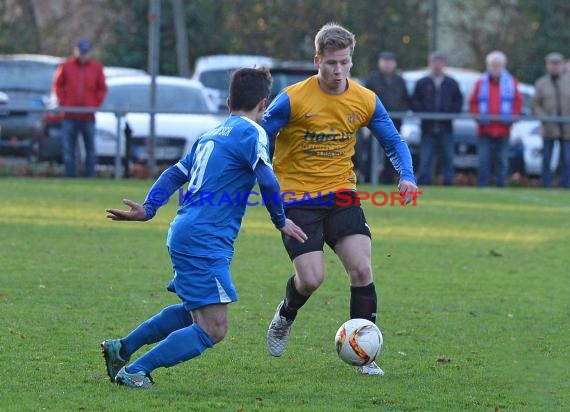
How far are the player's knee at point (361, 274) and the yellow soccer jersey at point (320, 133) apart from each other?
48 cm

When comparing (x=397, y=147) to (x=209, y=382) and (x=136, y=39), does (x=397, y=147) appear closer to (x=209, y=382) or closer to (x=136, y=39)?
(x=209, y=382)

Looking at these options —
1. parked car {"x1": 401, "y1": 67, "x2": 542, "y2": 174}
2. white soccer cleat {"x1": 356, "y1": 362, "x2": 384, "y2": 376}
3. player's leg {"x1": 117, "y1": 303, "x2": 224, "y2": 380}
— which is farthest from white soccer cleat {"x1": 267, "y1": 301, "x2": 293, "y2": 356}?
parked car {"x1": 401, "y1": 67, "x2": 542, "y2": 174}

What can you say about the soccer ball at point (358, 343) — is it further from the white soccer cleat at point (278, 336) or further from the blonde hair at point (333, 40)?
the blonde hair at point (333, 40)

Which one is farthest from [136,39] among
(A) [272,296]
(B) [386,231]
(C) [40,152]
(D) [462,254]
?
(A) [272,296]

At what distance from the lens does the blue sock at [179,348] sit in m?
6.30

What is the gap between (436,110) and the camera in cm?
2078

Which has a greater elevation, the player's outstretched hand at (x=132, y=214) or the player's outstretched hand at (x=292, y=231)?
the player's outstretched hand at (x=132, y=214)

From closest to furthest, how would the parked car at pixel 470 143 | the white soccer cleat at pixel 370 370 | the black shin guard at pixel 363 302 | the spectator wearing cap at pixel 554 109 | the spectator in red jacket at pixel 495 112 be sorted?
the white soccer cleat at pixel 370 370
the black shin guard at pixel 363 302
the spectator in red jacket at pixel 495 112
the spectator wearing cap at pixel 554 109
the parked car at pixel 470 143

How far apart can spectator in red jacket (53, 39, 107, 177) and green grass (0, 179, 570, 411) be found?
12.9 ft

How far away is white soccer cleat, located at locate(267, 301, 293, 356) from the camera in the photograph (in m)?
7.49

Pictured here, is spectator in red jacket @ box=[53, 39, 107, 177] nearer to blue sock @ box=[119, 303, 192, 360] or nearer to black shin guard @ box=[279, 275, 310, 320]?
black shin guard @ box=[279, 275, 310, 320]

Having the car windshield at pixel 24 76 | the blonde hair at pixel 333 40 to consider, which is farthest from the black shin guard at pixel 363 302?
the car windshield at pixel 24 76

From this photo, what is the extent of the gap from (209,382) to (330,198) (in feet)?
4.46

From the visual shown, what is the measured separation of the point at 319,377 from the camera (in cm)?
696
